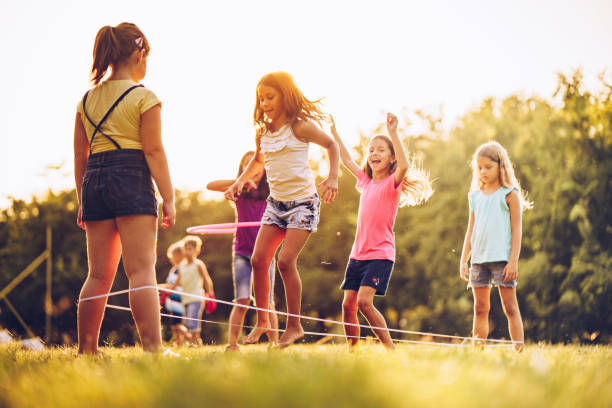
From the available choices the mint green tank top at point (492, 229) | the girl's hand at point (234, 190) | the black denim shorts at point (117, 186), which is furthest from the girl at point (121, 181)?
the mint green tank top at point (492, 229)

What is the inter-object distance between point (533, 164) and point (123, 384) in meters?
11.3

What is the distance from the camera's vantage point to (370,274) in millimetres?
5277

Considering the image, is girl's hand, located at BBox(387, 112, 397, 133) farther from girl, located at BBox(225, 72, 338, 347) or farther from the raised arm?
the raised arm

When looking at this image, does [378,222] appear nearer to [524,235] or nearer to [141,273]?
[141,273]

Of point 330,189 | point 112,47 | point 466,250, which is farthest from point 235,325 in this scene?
point 112,47

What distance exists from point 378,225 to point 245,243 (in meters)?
1.55

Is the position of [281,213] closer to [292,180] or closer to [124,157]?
[292,180]

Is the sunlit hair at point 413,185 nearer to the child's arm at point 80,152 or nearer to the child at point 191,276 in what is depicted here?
the child's arm at point 80,152

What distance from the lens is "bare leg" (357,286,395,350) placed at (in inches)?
203

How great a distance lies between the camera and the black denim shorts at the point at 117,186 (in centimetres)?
400

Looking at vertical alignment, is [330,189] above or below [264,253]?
above

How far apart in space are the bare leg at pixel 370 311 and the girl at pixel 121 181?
1.72 m

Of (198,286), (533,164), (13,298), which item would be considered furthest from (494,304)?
(13,298)

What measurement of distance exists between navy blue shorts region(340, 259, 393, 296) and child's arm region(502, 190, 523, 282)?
3.48 feet
